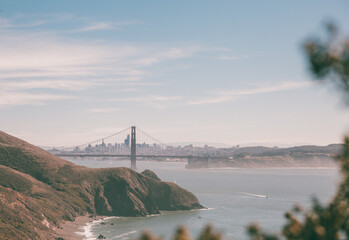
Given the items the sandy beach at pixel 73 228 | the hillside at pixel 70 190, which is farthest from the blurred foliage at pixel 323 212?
the hillside at pixel 70 190

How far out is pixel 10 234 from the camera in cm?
7725

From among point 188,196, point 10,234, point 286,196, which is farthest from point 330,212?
point 286,196

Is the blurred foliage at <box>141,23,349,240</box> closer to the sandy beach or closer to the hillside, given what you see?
the sandy beach

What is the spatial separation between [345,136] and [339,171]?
1.18 meters

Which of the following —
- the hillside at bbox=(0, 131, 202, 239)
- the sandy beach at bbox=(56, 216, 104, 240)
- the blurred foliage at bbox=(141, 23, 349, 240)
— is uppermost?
the blurred foliage at bbox=(141, 23, 349, 240)

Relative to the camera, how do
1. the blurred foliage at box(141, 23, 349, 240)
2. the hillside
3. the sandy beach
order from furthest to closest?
1. the hillside
2. the sandy beach
3. the blurred foliage at box(141, 23, 349, 240)

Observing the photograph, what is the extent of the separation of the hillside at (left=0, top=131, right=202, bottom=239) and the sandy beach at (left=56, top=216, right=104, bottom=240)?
5.96 feet

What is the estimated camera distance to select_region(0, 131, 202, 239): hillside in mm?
105844

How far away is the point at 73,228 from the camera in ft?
330

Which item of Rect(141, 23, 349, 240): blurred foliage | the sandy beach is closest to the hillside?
the sandy beach

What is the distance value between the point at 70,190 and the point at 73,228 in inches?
1176

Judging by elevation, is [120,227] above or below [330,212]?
below

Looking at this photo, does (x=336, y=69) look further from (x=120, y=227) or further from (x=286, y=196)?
(x=286, y=196)

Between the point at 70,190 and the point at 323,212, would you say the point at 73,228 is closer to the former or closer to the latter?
the point at 70,190
